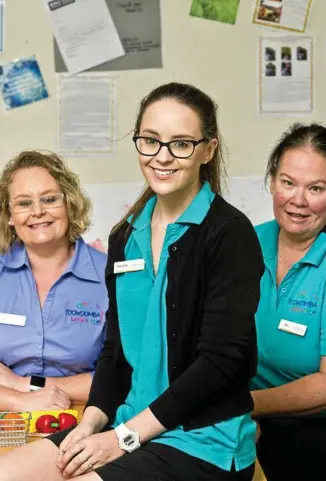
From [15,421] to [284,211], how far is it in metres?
0.93

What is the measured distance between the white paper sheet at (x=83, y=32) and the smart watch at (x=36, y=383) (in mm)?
1321

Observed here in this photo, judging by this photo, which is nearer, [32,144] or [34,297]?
[34,297]

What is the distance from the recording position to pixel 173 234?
1.42m

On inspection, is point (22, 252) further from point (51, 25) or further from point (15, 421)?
point (51, 25)

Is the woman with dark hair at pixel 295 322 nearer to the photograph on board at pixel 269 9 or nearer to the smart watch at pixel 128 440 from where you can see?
the smart watch at pixel 128 440

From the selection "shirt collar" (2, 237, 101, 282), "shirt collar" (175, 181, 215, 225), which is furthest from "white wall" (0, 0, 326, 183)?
"shirt collar" (175, 181, 215, 225)

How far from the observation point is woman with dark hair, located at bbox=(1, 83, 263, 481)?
1.31m

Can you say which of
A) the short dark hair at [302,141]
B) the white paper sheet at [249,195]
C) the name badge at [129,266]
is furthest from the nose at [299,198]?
the white paper sheet at [249,195]

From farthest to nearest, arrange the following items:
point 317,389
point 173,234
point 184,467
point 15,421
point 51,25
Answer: point 51,25
point 317,389
point 15,421
point 173,234
point 184,467

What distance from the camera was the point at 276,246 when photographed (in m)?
2.03

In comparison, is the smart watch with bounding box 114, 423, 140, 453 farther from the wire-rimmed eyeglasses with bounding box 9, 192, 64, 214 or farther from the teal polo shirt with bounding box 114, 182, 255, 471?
the wire-rimmed eyeglasses with bounding box 9, 192, 64, 214

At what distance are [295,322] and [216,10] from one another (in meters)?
1.39

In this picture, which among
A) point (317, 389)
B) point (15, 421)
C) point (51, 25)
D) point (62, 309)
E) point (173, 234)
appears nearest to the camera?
point (173, 234)

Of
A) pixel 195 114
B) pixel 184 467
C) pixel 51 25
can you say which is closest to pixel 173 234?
pixel 195 114
